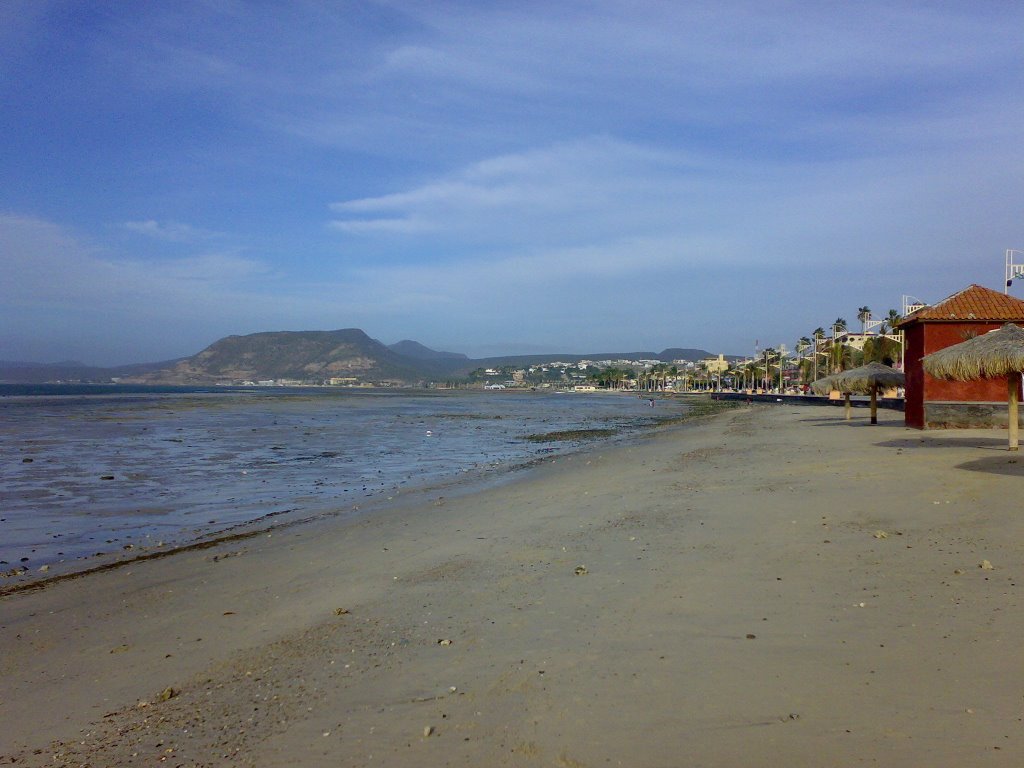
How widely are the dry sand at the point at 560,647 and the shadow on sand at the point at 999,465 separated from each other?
205 centimetres

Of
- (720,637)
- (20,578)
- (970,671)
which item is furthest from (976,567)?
(20,578)

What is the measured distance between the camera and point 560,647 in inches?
187

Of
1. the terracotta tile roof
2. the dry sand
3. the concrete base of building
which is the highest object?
the terracotta tile roof

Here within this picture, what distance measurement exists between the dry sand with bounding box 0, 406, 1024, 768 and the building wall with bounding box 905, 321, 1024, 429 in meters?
12.5

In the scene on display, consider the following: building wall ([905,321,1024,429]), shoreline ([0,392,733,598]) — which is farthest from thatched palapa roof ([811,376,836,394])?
shoreline ([0,392,733,598])

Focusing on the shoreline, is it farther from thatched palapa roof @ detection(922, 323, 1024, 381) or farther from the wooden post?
the wooden post

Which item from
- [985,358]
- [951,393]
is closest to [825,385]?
[951,393]

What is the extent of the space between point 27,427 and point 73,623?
36015 mm

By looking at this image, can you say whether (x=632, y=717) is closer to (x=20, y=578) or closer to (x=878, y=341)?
(x=20, y=578)

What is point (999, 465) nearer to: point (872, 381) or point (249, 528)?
point (249, 528)

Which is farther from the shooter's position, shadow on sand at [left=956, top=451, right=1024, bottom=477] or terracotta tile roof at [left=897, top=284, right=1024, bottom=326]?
terracotta tile roof at [left=897, top=284, right=1024, bottom=326]

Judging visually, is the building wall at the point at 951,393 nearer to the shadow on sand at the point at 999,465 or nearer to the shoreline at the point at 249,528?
the shadow on sand at the point at 999,465

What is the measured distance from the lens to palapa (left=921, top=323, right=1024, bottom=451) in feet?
43.7

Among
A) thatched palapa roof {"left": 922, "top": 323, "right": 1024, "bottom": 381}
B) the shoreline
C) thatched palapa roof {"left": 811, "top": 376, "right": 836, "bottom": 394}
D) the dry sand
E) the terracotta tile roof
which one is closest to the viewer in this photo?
the dry sand
